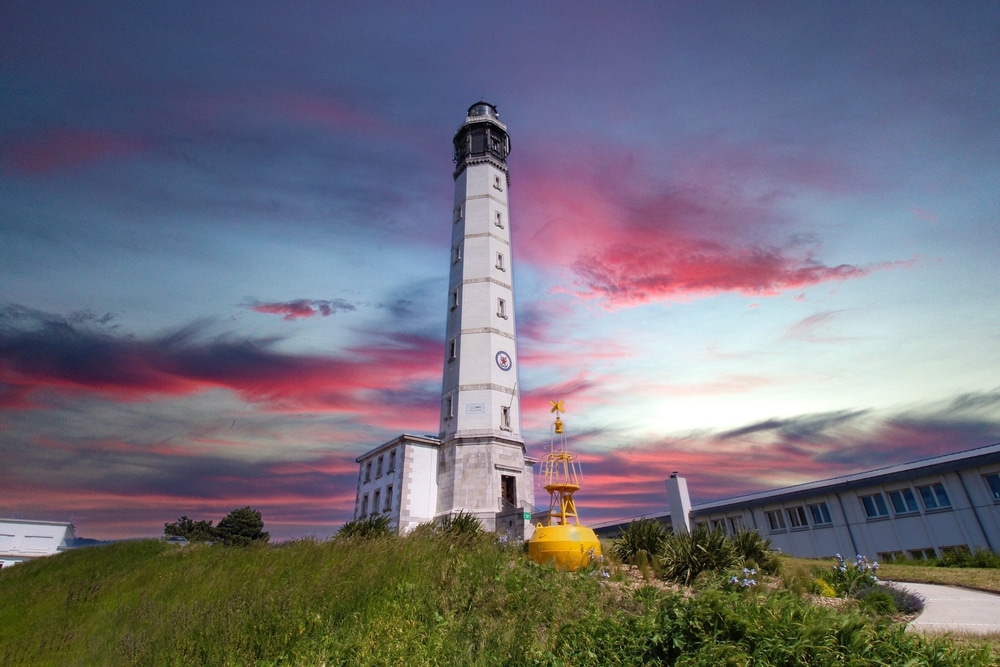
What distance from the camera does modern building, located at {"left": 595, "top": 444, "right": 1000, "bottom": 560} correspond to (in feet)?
66.6

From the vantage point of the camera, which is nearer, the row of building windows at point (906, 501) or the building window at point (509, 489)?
the row of building windows at point (906, 501)

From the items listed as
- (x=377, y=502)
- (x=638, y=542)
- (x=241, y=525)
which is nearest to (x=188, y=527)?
(x=241, y=525)

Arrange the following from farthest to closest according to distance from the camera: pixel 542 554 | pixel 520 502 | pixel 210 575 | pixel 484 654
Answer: pixel 520 502, pixel 542 554, pixel 210 575, pixel 484 654

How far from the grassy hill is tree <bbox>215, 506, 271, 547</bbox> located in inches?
1878

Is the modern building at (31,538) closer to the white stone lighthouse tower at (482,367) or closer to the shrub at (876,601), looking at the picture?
the white stone lighthouse tower at (482,367)

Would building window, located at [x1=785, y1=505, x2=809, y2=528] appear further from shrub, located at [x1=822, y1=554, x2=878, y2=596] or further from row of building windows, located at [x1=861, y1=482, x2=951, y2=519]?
shrub, located at [x1=822, y1=554, x2=878, y2=596]

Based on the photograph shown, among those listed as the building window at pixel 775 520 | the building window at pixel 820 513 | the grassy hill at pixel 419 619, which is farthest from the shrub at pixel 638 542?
the building window at pixel 775 520

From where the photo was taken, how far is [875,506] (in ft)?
Result: 76.7

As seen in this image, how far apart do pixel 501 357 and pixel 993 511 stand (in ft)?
78.0

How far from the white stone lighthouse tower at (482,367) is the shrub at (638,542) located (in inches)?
387

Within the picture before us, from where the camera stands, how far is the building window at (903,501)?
22234 mm

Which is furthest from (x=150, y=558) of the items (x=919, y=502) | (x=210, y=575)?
(x=919, y=502)

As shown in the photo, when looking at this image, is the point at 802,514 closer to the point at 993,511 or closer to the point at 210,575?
the point at 993,511

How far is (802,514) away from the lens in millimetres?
25859
